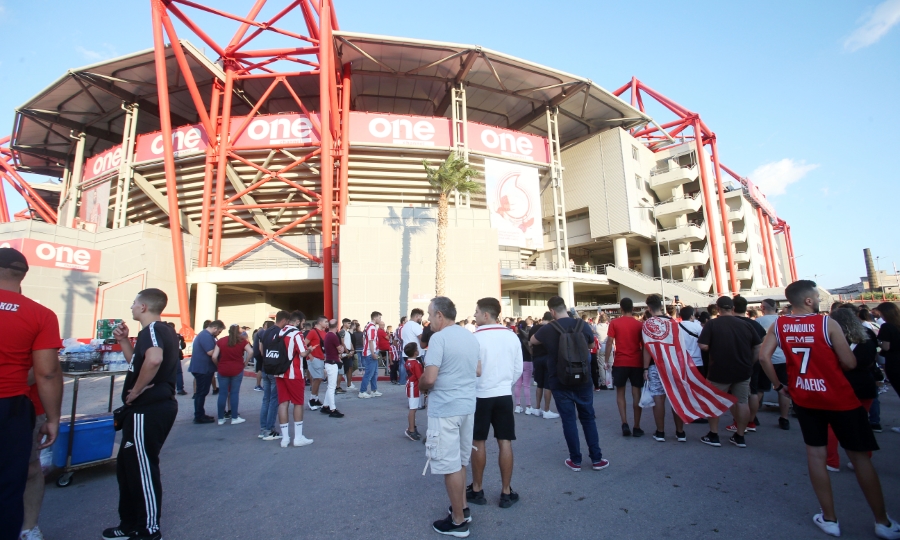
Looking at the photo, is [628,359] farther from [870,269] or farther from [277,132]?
[870,269]

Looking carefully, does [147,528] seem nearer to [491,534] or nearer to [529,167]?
[491,534]

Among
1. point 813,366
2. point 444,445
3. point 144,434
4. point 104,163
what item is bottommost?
point 444,445

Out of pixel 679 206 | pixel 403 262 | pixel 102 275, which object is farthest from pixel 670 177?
pixel 102 275

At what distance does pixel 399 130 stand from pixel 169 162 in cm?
1242

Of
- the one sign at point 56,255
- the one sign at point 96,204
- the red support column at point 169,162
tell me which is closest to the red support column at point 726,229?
the red support column at point 169,162

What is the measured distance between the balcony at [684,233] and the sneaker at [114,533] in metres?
38.1

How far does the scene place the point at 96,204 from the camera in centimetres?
2823

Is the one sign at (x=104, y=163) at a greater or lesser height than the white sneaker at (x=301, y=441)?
greater

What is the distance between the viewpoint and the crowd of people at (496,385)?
255 centimetres

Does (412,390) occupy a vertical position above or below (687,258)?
below

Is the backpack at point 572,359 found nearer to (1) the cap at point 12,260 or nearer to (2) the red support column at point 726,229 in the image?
(1) the cap at point 12,260

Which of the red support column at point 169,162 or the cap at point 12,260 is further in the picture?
the red support column at point 169,162

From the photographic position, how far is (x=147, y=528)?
9.84ft

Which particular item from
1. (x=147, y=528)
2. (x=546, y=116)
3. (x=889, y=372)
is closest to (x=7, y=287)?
(x=147, y=528)
